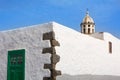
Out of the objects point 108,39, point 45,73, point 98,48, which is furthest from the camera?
point 108,39

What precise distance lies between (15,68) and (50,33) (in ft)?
7.01

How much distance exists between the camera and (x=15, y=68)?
11.0 m

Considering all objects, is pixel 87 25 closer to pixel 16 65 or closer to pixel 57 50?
pixel 16 65

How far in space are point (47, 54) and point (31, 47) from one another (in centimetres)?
87

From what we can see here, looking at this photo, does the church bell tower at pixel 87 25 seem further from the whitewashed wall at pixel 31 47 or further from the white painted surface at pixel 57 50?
the whitewashed wall at pixel 31 47

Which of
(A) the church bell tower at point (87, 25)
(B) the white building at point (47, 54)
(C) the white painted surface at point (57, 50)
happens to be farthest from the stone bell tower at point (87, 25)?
(B) the white building at point (47, 54)

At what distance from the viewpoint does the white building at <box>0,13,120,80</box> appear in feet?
33.1

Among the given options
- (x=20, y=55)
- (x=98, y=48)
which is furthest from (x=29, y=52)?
(x=98, y=48)

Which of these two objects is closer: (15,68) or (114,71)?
(15,68)

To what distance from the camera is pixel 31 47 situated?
34.8 ft

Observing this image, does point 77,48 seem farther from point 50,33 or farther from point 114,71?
point 114,71

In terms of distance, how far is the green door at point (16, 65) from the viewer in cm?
1080

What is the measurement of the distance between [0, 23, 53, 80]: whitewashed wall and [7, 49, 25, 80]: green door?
0.54 ft

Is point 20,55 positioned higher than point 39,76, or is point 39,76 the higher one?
point 20,55
